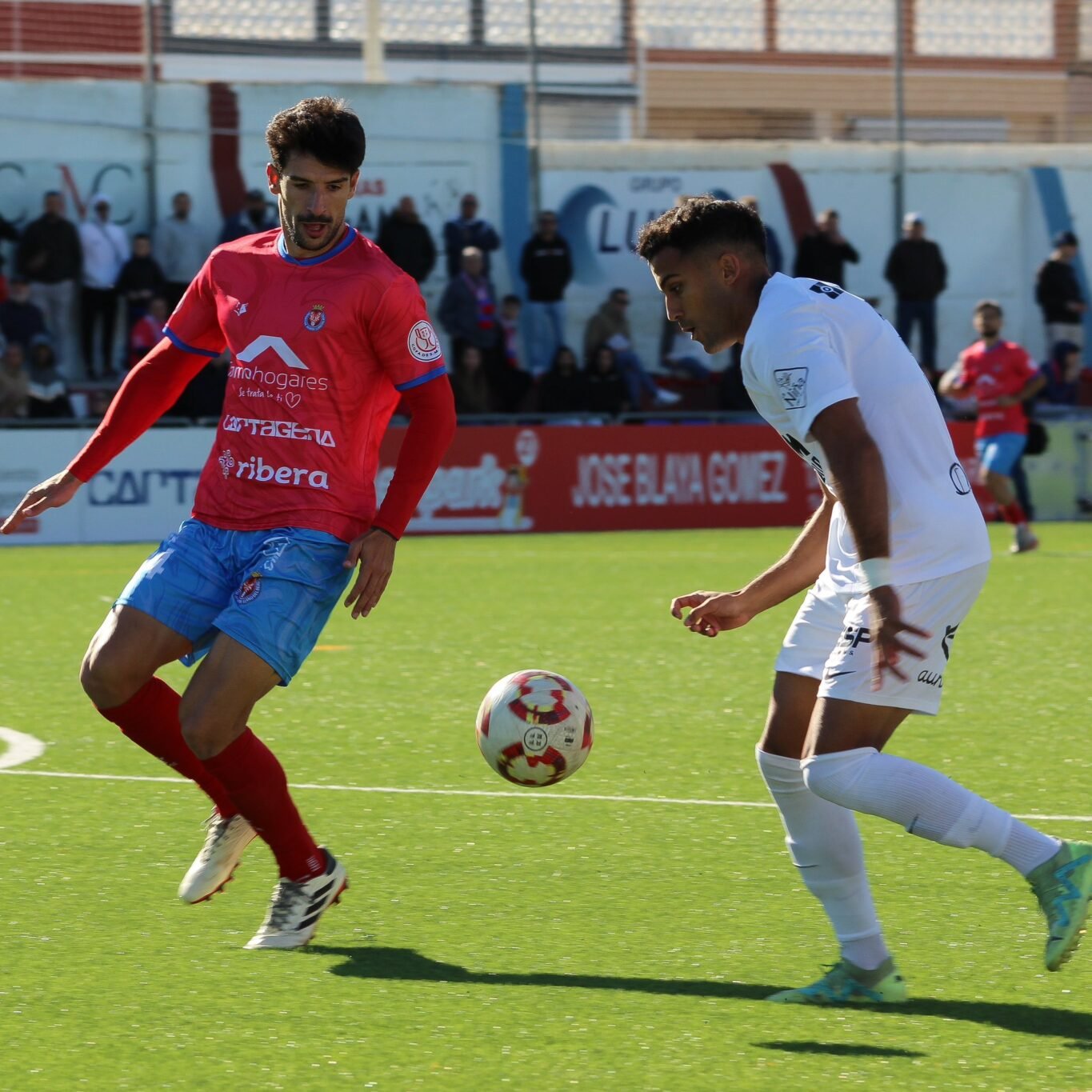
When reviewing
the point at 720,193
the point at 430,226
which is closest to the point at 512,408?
the point at 430,226

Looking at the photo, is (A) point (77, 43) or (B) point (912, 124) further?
(B) point (912, 124)

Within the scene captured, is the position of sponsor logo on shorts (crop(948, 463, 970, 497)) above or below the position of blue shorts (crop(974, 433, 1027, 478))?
above

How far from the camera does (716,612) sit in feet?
16.7

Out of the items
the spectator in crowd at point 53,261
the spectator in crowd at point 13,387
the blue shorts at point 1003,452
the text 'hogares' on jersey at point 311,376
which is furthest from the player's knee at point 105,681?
the spectator in crowd at point 53,261

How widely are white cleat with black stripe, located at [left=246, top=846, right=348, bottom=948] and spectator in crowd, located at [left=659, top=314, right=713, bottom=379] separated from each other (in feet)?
57.9

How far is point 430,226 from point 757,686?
1275 cm

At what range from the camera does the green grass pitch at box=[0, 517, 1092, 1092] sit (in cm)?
428

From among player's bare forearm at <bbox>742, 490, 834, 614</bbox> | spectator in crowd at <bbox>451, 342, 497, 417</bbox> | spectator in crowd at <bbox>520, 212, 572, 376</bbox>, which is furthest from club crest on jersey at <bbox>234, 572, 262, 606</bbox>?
spectator in crowd at <bbox>520, 212, 572, 376</bbox>

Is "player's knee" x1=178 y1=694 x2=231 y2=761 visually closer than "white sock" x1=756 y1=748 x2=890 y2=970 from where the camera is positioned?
No

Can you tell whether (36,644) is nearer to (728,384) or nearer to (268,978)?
(268,978)

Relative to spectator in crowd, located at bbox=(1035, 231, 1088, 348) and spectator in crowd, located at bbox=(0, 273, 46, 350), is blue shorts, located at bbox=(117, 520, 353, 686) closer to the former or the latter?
spectator in crowd, located at bbox=(0, 273, 46, 350)

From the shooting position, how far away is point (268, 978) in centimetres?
488

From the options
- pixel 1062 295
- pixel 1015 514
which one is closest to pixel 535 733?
pixel 1015 514

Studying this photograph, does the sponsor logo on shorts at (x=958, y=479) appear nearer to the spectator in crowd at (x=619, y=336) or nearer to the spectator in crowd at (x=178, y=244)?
the spectator in crowd at (x=178, y=244)
